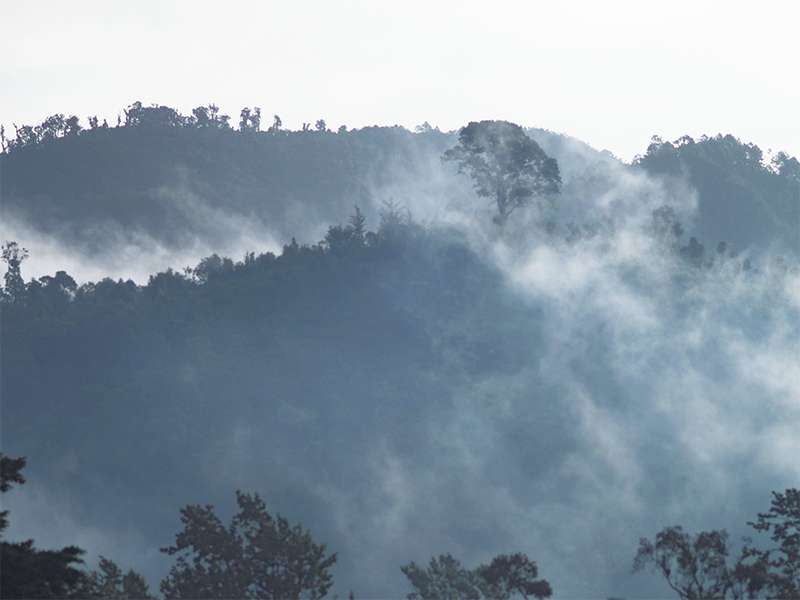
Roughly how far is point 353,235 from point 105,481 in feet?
155

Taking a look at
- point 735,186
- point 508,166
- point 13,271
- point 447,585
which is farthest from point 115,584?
point 735,186

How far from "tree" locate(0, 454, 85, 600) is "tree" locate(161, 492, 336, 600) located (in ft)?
63.2

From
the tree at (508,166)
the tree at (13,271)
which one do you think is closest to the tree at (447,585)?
the tree at (508,166)

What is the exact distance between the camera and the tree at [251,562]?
46.9m

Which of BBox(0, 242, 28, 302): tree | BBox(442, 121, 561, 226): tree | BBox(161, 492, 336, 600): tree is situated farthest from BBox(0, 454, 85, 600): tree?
BBox(0, 242, 28, 302): tree

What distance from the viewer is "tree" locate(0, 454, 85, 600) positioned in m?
26.8

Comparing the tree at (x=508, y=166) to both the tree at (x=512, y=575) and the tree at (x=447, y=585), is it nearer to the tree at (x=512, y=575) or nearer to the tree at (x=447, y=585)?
the tree at (x=447, y=585)

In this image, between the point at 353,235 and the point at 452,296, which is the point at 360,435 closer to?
the point at 452,296

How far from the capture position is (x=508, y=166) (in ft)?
419

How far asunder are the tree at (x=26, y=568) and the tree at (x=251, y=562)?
758 inches

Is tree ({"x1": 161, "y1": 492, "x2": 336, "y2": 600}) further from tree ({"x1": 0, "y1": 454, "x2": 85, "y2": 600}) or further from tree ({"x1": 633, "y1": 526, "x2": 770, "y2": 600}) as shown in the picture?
tree ({"x1": 0, "y1": 454, "x2": 85, "y2": 600})

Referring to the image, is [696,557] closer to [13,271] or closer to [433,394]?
[433,394]

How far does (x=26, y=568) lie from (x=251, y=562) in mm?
21749

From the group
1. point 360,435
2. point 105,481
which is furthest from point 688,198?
point 105,481
